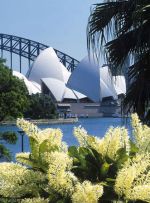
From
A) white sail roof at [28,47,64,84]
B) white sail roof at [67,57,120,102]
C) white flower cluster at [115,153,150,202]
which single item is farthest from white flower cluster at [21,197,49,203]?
white sail roof at [28,47,64,84]

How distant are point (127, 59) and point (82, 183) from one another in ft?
10.3

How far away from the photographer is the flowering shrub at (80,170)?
1587 millimetres

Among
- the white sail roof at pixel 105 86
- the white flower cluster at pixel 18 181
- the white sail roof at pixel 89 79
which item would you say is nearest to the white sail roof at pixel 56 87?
the white sail roof at pixel 89 79

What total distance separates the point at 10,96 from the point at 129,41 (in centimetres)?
1820

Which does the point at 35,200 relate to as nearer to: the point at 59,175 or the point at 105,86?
the point at 59,175

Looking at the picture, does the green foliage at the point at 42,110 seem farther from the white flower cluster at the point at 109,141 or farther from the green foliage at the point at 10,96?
the white flower cluster at the point at 109,141

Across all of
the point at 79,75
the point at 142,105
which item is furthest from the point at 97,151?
the point at 79,75

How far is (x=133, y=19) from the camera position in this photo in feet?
14.3

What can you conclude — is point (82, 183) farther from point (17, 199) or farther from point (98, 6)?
point (98, 6)

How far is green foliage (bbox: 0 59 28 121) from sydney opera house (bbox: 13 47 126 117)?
41478 mm

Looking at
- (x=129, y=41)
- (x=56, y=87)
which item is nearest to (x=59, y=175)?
(x=129, y=41)

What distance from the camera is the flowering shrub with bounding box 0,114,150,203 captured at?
62.5 inches

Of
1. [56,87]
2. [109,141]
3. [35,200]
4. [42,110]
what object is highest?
[56,87]

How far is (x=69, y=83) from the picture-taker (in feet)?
243
